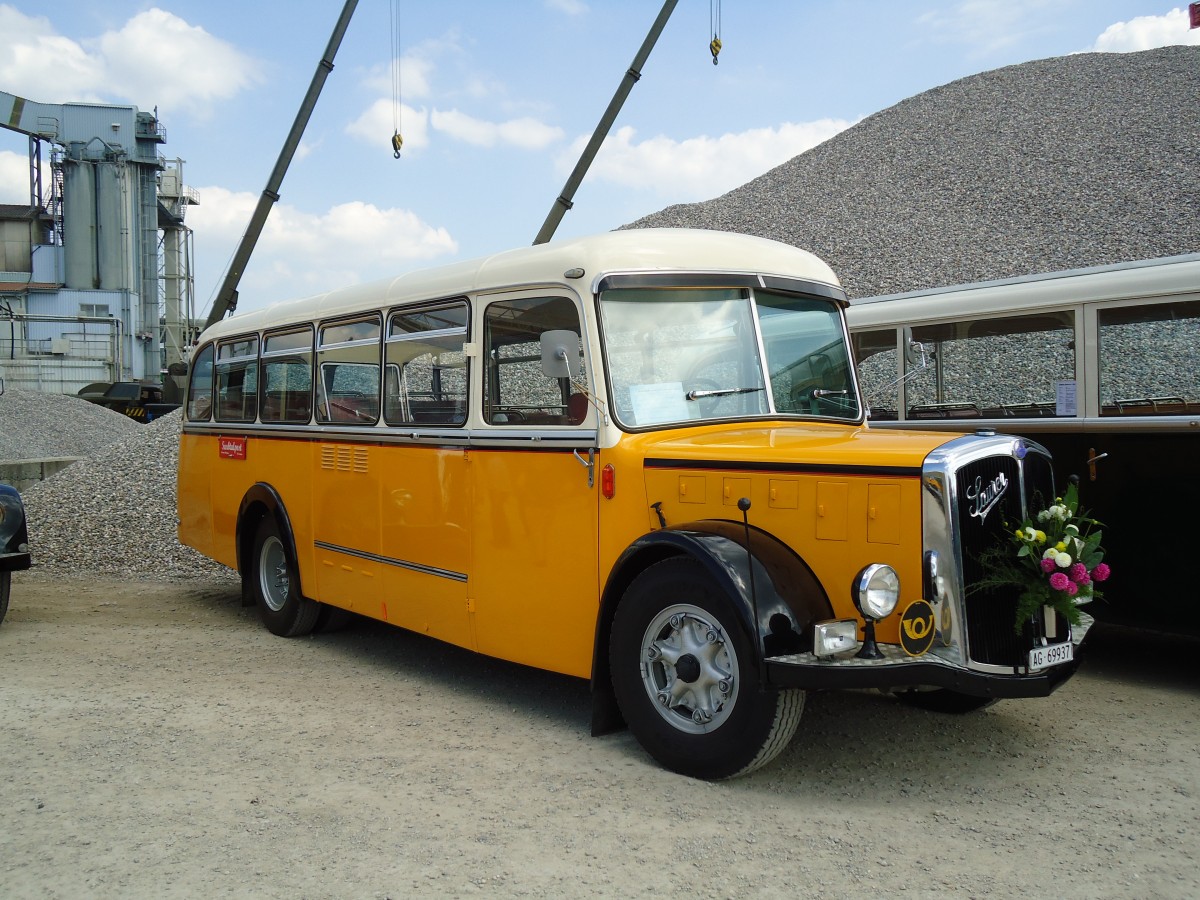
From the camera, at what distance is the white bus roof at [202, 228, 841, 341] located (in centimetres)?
520

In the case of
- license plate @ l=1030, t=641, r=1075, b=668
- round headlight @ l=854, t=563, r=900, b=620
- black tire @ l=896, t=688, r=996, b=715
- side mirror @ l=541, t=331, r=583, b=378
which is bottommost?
black tire @ l=896, t=688, r=996, b=715

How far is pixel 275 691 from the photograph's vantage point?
6.30 meters

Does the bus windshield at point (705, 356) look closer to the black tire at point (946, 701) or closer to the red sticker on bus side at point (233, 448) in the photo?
the black tire at point (946, 701)

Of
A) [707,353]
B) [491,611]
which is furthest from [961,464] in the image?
[491,611]

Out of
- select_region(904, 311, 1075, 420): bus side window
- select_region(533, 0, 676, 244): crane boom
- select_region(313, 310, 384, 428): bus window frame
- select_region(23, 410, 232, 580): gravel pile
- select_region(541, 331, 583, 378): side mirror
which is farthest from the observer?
select_region(533, 0, 676, 244): crane boom

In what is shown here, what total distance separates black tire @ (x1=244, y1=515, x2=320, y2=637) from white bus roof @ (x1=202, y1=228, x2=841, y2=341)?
251cm

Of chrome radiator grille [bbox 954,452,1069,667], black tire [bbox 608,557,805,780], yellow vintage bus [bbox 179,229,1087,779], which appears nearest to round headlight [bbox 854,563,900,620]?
yellow vintage bus [bbox 179,229,1087,779]

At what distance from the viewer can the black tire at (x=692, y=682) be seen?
4.30m

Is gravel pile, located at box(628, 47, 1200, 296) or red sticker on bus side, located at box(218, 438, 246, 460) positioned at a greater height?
gravel pile, located at box(628, 47, 1200, 296)

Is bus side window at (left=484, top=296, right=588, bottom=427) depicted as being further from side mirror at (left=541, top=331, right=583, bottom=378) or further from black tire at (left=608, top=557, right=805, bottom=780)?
black tire at (left=608, top=557, right=805, bottom=780)

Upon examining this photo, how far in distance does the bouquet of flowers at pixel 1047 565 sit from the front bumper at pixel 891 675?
289 mm

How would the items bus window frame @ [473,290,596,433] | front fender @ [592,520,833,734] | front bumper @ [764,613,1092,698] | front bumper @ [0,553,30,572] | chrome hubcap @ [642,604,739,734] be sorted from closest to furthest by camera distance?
front bumper @ [764,613,1092,698], front fender @ [592,520,833,734], chrome hubcap @ [642,604,739,734], bus window frame @ [473,290,596,433], front bumper @ [0,553,30,572]

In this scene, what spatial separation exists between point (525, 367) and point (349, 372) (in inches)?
72.9

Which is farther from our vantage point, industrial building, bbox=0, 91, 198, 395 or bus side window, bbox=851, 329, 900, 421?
industrial building, bbox=0, 91, 198, 395
